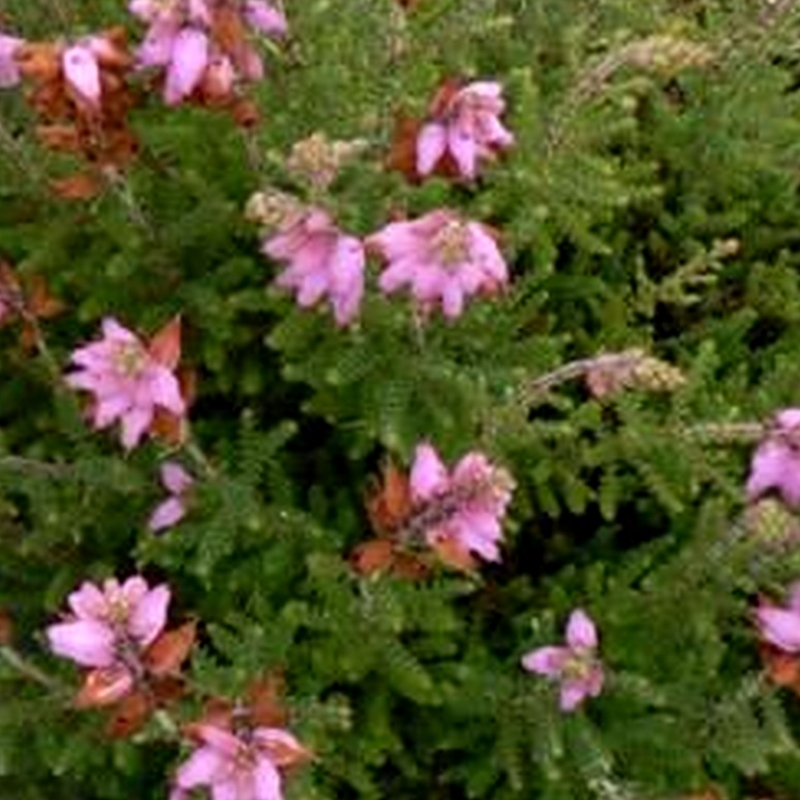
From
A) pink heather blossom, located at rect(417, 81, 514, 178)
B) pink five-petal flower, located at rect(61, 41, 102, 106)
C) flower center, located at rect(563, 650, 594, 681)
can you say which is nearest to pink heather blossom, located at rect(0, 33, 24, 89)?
pink five-petal flower, located at rect(61, 41, 102, 106)

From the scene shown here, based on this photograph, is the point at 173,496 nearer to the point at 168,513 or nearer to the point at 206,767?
the point at 168,513

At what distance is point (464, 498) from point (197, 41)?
0.53 m

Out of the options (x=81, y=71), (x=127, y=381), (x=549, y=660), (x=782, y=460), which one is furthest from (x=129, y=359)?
(x=782, y=460)

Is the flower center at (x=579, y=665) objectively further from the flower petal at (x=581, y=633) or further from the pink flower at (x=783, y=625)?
the pink flower at (x=783, y=625)

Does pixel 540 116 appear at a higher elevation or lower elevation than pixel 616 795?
higher

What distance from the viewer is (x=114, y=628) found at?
1528 millimetres

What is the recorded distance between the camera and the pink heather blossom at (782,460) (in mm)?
1677

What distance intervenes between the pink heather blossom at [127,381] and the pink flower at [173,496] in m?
0.35

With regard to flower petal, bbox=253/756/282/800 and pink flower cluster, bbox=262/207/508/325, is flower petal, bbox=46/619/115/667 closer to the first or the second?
flower petal, bbox=253/756/282/800

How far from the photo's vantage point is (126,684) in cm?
156

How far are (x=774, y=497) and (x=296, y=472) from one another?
0.69 m

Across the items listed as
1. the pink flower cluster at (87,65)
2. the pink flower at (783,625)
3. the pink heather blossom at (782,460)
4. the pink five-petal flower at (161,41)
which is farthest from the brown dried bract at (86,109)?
the pink flower at (783,625)

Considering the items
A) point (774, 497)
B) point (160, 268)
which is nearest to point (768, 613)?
point (774, 497)

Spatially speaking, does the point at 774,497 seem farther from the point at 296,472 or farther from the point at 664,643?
the point at 296,472
